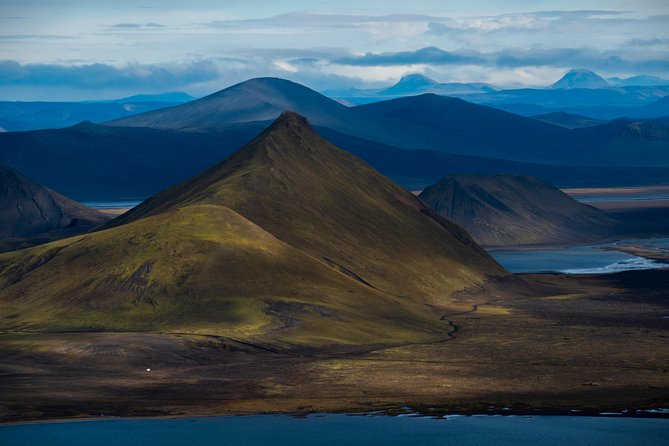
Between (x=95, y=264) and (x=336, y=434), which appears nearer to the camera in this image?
(x=336, y=434)

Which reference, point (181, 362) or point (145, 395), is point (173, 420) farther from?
point (181, 362)

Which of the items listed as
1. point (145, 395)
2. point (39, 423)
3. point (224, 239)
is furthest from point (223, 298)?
point (39, 423)

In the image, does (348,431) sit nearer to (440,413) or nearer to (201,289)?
(440,413)

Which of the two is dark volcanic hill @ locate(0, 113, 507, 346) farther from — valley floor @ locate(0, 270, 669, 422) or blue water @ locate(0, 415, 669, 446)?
blue water @ locate(0, 415, 669, 446)

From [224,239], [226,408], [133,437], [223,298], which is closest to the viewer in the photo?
[133,437]

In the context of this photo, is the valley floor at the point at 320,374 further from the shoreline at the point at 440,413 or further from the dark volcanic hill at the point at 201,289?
the dark volcanic hill at the point at 201,289

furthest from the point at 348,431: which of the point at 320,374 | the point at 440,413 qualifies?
the point at 320,374

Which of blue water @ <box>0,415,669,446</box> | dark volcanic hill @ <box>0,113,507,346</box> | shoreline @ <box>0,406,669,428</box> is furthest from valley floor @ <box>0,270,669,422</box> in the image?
dark volcanic hill @ <box>0,113,507,346</box>
